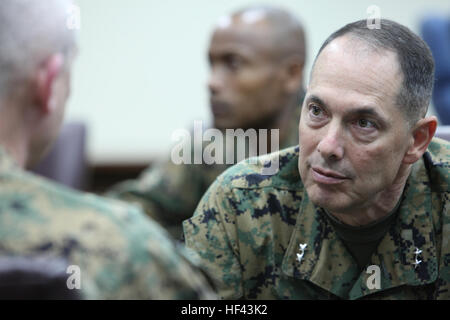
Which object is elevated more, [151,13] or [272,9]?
[151,13]

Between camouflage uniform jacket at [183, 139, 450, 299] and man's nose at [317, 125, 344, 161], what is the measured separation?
196 mm

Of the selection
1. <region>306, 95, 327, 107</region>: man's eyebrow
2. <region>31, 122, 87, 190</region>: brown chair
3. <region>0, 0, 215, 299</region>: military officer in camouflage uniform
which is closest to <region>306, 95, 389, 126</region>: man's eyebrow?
<region>306, 95, 327, 107</region>: man's eyebrow

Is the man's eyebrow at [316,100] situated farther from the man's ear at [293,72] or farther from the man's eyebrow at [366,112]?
the man's ear at [293,72]

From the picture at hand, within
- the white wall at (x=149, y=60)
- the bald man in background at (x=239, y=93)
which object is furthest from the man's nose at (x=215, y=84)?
the white wall at (x=149, y=60)

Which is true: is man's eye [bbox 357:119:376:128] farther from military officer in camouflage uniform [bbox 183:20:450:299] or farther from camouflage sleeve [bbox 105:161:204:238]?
camouflage sleeve [bbox 105:161:204:238]

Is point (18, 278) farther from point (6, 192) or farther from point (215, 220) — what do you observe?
point (215, 220)

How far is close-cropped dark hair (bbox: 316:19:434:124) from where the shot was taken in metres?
1.28

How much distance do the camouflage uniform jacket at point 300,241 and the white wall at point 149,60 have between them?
107 inches

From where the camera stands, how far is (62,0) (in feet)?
3.23

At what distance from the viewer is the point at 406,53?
129cm
